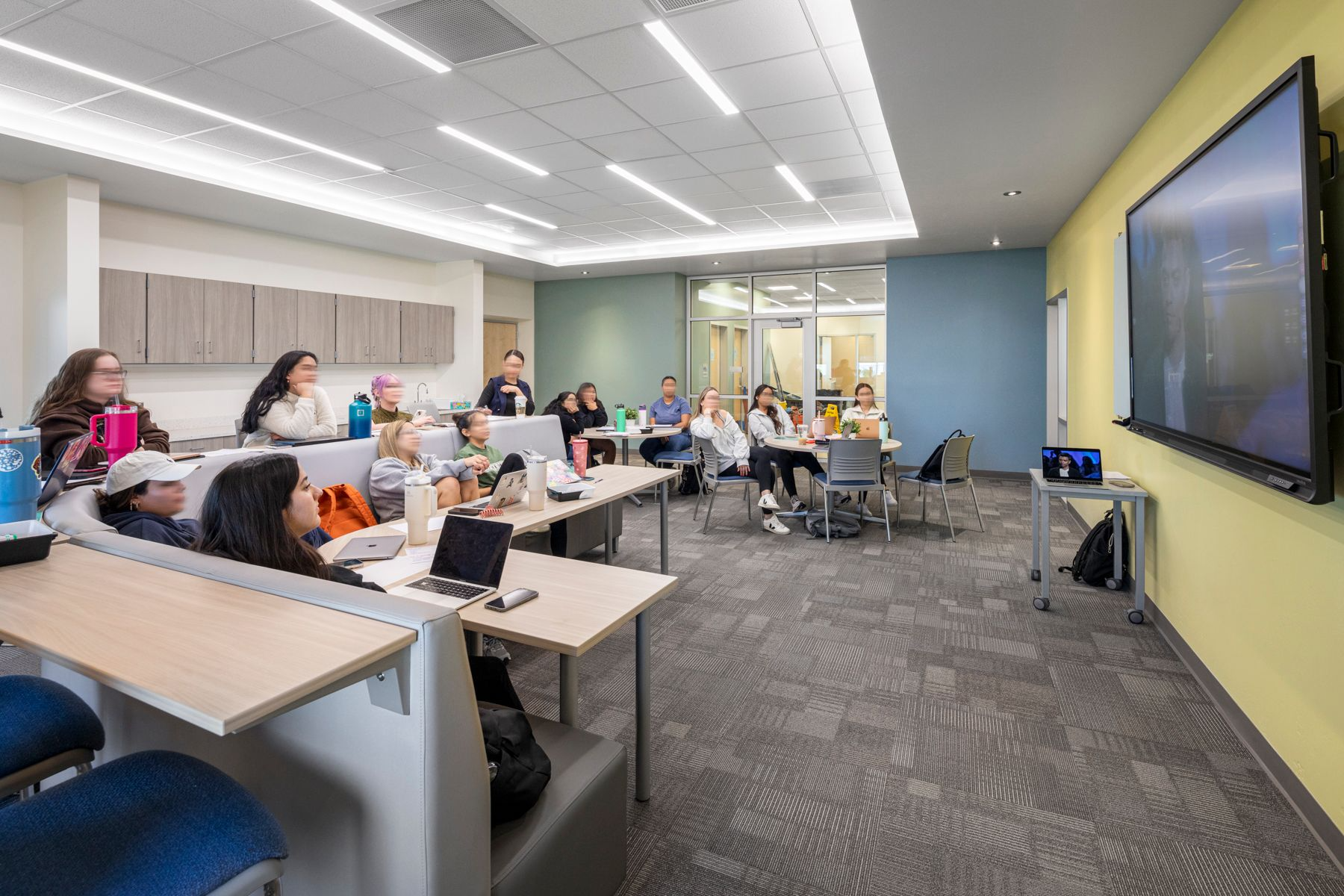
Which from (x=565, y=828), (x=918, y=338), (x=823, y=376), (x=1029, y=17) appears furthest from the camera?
(x=823, y=376)

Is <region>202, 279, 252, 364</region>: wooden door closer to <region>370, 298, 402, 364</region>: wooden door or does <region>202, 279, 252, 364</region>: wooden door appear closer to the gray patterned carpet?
<region>370, 298, 402, 364</region>: wooden door

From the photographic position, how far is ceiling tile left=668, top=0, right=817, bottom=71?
10.3 feet

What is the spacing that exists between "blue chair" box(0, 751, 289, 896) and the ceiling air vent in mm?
3234

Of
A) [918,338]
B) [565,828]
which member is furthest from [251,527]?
[918,338]

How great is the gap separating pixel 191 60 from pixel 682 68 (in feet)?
8.77

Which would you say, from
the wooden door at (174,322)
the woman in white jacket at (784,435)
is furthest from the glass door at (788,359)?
the wooden door at (174,322)

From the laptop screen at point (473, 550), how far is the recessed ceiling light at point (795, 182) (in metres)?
4.45

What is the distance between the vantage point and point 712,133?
466cm

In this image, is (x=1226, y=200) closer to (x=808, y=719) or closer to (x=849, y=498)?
(x=808, y=719)

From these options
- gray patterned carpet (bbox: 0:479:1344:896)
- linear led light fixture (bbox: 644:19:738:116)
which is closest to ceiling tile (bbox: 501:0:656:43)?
linear led light fixture (bbox: 644:19:738:116)

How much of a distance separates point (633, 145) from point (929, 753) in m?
4.30

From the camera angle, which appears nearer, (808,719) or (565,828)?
(565,828)

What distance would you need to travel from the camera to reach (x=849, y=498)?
653cm

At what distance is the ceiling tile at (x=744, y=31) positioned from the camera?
124 inches
